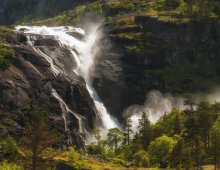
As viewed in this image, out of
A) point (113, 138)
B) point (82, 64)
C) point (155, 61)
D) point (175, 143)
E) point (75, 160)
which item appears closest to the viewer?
point (75, 160)

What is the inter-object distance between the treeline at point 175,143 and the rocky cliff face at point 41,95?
809 cm

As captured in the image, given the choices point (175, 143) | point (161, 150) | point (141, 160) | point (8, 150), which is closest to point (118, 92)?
point (161, 150)

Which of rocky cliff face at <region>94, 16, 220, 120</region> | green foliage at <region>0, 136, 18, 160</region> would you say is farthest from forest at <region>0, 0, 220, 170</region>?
rocky cliff face at <region>94, 16, 220, 120</region>

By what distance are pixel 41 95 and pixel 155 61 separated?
61.3 meters

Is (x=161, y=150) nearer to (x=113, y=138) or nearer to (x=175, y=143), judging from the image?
(x=175, y=143)

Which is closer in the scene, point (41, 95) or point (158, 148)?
point (158, 148)

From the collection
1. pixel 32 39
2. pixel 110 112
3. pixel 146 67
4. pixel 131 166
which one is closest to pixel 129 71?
pixel 146 67

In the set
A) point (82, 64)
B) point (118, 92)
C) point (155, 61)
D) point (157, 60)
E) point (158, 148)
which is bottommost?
point (158, 148)

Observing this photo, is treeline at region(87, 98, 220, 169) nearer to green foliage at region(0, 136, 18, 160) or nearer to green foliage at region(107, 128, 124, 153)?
green foliage at region(107, 128, 124, 153)

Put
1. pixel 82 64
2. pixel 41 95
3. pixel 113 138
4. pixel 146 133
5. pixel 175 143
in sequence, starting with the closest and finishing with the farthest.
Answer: pixel 175 143 < pixel 146 133 < pixel 113 138 < pixel 41 95 < pixel 82 64

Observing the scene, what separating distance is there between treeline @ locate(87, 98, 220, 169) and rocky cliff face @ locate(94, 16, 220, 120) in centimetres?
3047

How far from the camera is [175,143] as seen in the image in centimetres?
11556

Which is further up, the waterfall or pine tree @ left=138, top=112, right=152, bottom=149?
the waterfall

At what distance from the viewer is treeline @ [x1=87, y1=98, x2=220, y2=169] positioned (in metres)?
100
